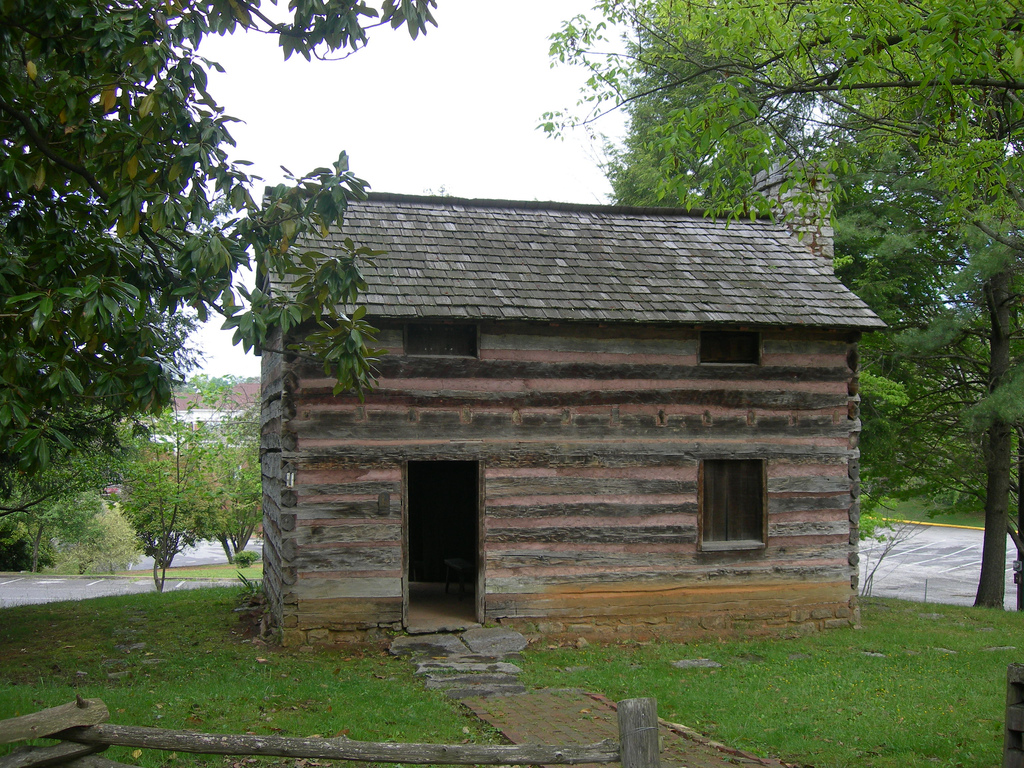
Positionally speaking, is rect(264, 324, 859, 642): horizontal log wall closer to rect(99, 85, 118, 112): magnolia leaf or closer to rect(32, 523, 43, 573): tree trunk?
rect(99, 85, 118, 112): magnolia leaf

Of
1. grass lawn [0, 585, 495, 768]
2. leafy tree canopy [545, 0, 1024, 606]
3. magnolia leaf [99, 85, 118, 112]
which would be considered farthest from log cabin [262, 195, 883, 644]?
magnolia leaf [99, 85, 118, 112]

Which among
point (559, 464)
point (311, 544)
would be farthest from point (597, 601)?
point (311, 544)

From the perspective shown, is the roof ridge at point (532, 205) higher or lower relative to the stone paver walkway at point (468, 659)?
higher

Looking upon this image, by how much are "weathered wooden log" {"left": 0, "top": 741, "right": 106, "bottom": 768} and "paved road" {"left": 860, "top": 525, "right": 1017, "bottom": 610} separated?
1757 cm

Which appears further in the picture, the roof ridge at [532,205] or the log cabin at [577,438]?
the roof ridge at [532,205]

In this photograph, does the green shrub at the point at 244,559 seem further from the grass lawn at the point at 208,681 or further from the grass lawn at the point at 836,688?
the grass lawn at the point at 836,688

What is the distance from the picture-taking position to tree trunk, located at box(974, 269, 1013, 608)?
51.9ft

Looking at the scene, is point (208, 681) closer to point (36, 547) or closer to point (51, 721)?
point (51, 721)

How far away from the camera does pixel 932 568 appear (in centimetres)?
2778

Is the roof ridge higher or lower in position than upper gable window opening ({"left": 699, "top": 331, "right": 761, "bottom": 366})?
higher

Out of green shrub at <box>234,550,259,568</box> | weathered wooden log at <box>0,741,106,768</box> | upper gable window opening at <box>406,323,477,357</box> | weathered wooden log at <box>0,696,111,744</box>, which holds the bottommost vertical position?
green shrub at <box>234,550,259,568</box>

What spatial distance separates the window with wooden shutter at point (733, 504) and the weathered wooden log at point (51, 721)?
8.59 metres

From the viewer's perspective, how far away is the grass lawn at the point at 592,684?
704 centimetres

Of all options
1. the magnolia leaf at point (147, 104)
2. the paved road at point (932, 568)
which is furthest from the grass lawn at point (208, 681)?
the paved road at point (932, 568)
